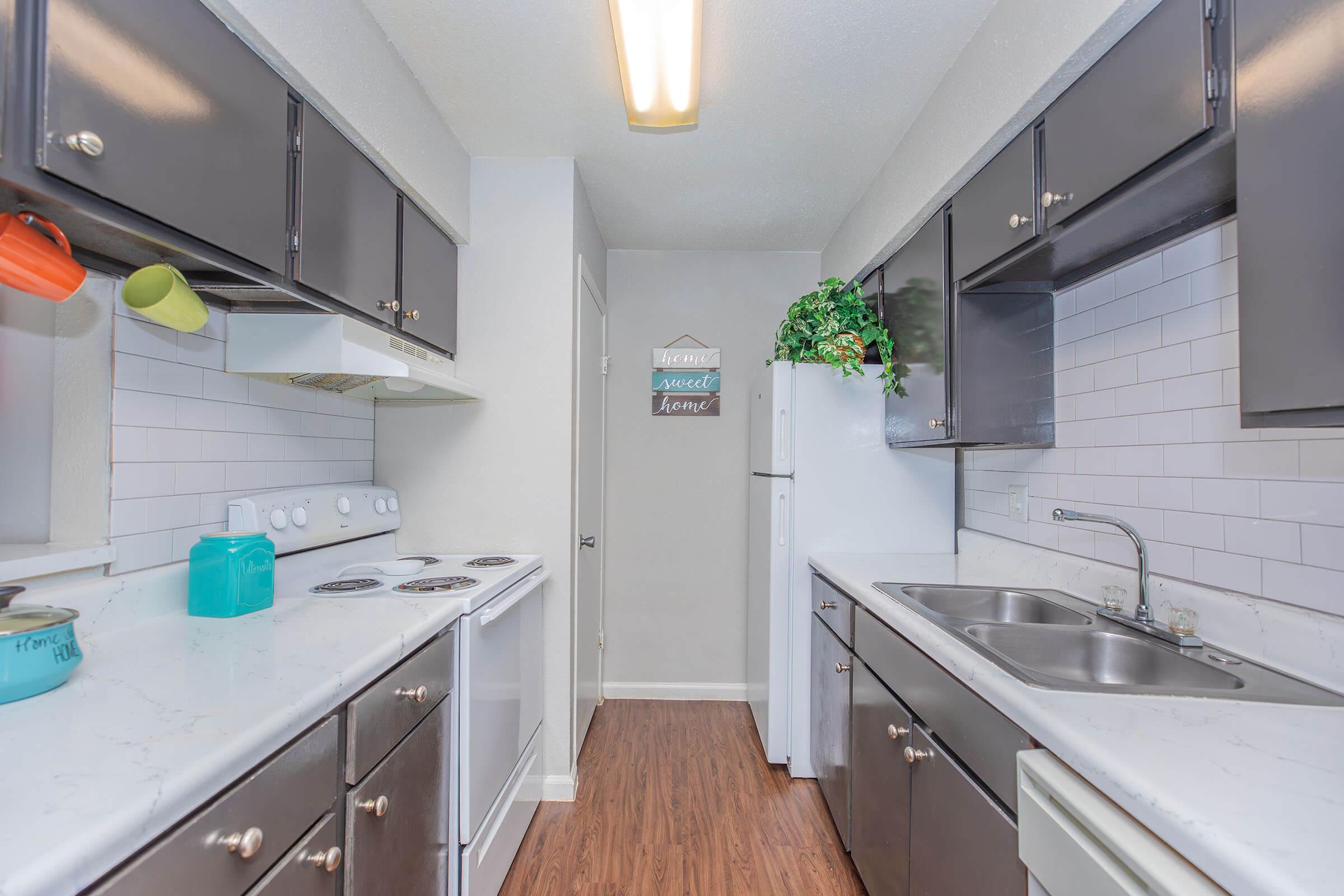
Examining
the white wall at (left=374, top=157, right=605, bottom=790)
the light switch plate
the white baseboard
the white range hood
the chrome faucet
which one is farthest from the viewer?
the white baseboard

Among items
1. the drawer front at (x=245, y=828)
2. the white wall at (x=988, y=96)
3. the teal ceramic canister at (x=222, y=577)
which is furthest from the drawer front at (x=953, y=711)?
the teal ceramic canister at (x=222, y=577)

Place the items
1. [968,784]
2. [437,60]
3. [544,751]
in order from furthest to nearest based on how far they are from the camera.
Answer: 1. [544,751]
2. [437,60]
3. [968,784]

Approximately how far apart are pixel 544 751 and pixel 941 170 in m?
2.43

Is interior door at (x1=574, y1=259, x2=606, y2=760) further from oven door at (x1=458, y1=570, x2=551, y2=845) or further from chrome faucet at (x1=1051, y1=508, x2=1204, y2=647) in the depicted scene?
chrome faucet at (x1=1051, y1=508, x2=1204, y2=647)

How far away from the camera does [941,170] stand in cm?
182

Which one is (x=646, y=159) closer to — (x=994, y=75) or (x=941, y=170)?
(x=941, y=170)

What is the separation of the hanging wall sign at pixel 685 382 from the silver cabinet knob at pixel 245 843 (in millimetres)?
2620

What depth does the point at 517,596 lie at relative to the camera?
6.12 feet

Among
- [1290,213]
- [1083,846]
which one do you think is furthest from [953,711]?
[1290,213]

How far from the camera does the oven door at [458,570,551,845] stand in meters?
1.53

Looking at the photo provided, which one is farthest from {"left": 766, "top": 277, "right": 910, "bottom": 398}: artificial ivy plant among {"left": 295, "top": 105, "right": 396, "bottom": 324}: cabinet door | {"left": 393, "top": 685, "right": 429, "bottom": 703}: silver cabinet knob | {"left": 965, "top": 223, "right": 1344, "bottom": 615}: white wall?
{"left": 393, "top": 685, "right": 429, "bottom": 703}: silver cabinet knob

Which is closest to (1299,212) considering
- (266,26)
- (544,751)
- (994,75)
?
(994,75)

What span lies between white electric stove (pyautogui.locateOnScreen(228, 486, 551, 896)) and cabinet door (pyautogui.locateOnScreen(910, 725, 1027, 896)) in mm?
1073

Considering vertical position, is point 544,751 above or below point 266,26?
below
